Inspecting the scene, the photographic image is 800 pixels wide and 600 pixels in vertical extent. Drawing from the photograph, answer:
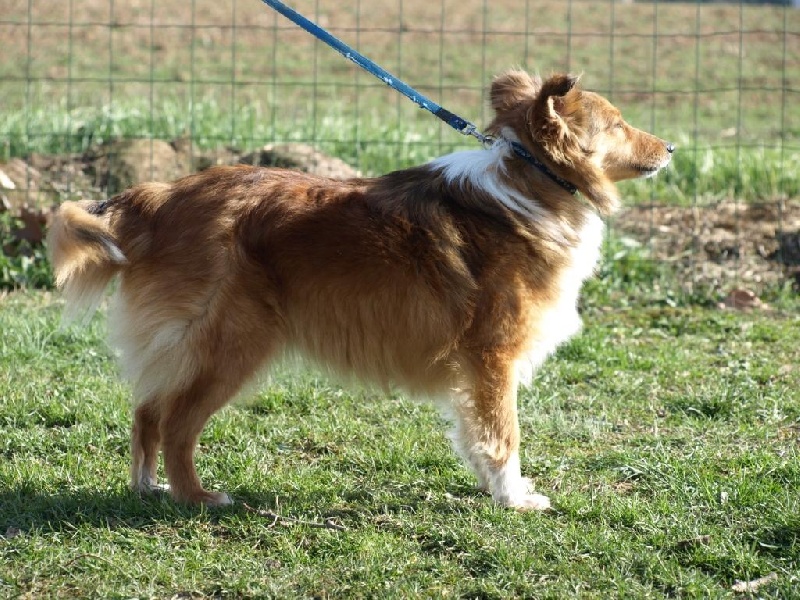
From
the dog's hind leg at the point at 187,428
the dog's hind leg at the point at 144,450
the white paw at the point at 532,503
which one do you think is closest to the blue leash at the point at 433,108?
the white paw at the point at 532,503

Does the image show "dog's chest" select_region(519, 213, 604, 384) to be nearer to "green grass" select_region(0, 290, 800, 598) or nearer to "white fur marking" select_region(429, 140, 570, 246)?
"white fur marking" select_region(429, 140, 570, 246)

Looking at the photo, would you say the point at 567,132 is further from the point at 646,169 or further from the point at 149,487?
the point at 149,487

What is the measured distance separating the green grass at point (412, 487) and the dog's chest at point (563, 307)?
0.60 meters

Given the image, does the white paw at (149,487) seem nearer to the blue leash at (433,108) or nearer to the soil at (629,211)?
the blue leash at (433,108)

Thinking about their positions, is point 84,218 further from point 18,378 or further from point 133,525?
point 18,378

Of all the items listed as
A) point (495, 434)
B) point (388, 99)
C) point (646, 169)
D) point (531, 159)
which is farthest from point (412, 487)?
point (388, 99)

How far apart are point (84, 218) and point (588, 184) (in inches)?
82.3

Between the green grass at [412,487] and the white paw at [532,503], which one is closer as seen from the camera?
the green grass at [412,487]

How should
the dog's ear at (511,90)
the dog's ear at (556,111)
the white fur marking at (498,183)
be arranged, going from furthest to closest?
the dog's ear at (511,90) < the white fur marking at (498,183) < the dog's ear at (556,111)

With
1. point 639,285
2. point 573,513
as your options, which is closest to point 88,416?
point 573,513

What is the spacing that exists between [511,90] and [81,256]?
1.96 metres

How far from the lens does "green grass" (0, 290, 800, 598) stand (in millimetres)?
3568

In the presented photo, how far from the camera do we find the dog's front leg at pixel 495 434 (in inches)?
167

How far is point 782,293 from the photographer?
7199 millimetres
